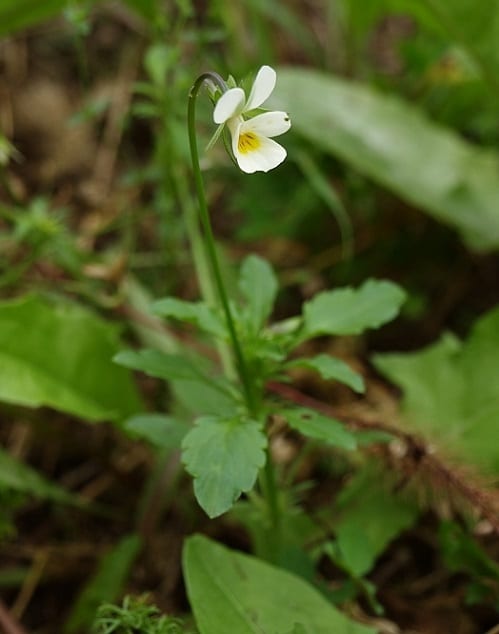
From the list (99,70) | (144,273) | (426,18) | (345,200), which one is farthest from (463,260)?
(99,70)

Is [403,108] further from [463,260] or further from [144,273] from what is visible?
[144,273]

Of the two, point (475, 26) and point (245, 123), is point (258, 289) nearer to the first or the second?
point (245, 123)

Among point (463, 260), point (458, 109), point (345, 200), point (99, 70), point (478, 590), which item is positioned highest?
point (99, 70)

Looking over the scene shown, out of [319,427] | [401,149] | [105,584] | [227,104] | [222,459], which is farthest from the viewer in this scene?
[401,149]

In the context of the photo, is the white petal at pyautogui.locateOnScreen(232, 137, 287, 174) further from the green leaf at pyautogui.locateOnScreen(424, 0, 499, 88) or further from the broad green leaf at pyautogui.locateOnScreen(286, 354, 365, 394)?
the green leaf at pyautogui.locateOnScreen(424, 0, 499, 88)

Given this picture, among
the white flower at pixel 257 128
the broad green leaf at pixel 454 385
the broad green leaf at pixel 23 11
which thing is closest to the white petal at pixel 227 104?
the white flower at pixel 257 128

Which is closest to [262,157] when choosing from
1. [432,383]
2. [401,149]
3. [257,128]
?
[257,128]

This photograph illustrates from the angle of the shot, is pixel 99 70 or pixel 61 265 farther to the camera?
pixel 99 70
